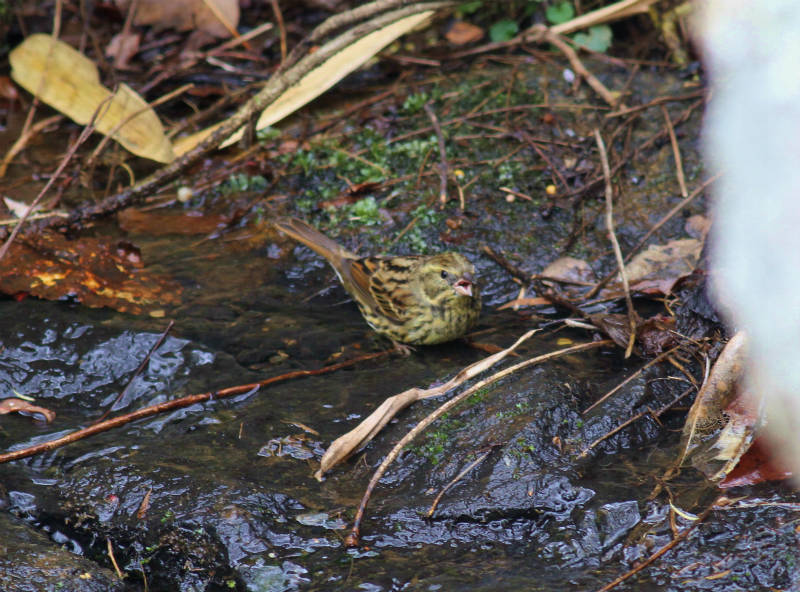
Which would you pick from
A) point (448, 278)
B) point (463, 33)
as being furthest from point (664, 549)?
point (463, 33)

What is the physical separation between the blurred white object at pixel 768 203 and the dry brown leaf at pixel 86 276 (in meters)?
3.15

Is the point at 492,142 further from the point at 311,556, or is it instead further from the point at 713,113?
the point at 311,556

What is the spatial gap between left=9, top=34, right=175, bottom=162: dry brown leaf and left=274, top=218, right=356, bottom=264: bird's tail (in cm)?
140

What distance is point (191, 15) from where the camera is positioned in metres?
7.96

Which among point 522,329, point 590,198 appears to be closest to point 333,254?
point 522,329

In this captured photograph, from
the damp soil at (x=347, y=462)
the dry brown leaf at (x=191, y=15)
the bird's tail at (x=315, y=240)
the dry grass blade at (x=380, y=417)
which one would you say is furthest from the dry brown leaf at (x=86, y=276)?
the dry brown leaf at (x=191, y=15)

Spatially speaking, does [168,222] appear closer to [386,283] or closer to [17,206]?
[17,206]

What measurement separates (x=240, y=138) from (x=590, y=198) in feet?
8.54

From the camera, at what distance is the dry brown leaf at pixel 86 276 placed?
4.93 m

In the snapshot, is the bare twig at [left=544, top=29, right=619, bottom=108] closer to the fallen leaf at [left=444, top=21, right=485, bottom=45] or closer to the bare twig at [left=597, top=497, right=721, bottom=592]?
the fallen leaf at [left=444, top=21, right=485, bottom=45]

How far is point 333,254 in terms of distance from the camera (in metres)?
5.38

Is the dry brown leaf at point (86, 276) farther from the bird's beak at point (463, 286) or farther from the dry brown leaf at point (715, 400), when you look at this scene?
the dry brown leaf at point (715, 400)

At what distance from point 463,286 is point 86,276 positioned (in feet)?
7.42

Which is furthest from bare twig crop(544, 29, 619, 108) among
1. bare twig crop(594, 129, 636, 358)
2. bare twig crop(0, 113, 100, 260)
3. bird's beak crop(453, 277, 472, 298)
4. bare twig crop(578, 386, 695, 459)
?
bare twig crop(0, 113, 100, 260)
